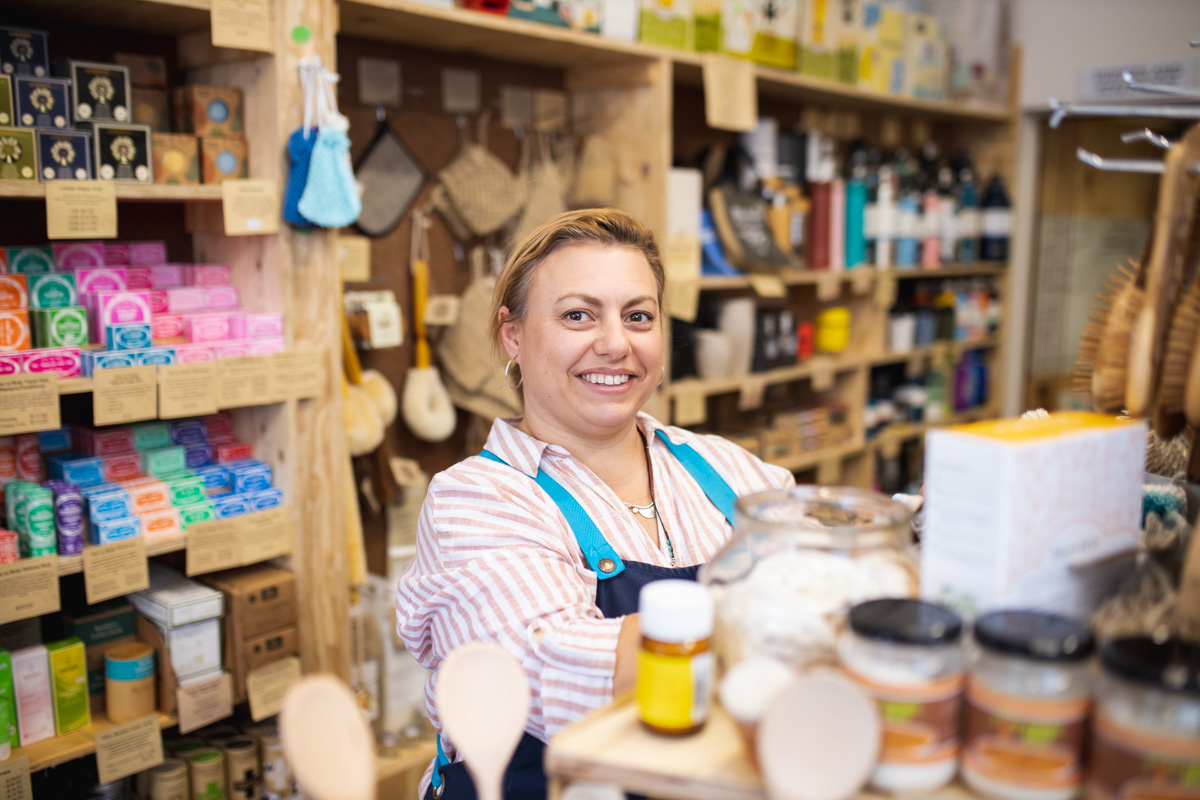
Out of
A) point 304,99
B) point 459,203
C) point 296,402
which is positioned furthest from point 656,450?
point 459,203

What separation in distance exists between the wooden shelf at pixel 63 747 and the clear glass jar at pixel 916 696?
1.83 meters

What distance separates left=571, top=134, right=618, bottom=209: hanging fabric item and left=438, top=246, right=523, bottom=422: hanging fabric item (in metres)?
0.47

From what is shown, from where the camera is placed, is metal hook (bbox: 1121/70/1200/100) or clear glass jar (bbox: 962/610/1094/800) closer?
clear glass jar (bbox: 962/610/1094/800)

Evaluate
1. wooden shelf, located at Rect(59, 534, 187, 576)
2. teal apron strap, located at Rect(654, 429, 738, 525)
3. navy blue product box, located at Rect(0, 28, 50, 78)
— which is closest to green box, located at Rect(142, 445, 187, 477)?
wooden shelf, located at Rect(59, 534, 187, 576)

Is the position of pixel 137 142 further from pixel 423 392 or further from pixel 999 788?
pixel 999 788

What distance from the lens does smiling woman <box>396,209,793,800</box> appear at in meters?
1.18

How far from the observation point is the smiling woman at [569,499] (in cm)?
118

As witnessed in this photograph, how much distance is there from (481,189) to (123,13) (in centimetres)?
109

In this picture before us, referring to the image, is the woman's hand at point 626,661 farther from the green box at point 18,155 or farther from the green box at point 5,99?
the green box at point 5,99

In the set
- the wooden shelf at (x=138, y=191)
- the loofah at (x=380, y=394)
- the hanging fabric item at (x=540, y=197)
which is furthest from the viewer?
the hanging fabric item at (x=540, y=197)

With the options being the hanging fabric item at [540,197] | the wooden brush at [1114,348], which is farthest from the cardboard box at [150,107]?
the wooden brush at [1114,348]

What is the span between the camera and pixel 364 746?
2.61 ft

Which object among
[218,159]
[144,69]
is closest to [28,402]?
[218,159]

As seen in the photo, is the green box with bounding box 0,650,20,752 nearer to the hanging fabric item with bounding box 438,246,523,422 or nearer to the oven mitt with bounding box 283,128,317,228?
the oven mitt with bounding box 283,128,317,228
